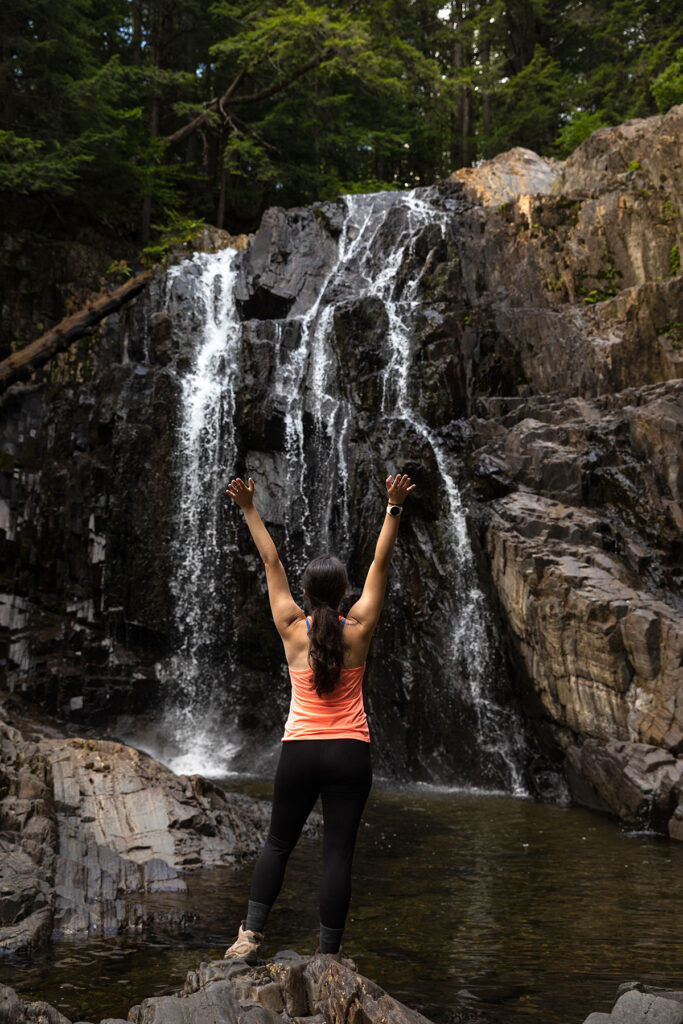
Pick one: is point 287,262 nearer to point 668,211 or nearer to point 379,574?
point 668,211

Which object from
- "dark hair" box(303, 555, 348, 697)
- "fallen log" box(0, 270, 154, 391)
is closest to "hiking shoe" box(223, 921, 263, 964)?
"dark hair" box(303, 555, 348, 697)

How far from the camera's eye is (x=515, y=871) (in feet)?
24.6

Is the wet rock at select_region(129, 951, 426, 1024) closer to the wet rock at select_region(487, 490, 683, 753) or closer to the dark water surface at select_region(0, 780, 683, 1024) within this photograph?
the dark water surface at select_region(0, 780, 683, 1024)

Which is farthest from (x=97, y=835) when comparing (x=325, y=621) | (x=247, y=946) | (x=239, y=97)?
(x=239, y=97)

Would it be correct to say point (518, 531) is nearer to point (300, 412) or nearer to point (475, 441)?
point (475, 441)

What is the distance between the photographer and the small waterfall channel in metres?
13.4

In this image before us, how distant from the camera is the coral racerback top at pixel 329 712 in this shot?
11.3 feet

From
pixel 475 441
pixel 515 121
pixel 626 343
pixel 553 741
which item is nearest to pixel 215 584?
pixel 475 441

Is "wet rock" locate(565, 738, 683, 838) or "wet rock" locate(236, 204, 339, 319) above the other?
"wet rock" locate(236, 204, 339, 319)

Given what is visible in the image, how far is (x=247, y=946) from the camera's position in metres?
3.51

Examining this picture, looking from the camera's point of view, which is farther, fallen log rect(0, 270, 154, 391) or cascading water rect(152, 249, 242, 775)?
fallen log rect(0, 270, 154, 391)

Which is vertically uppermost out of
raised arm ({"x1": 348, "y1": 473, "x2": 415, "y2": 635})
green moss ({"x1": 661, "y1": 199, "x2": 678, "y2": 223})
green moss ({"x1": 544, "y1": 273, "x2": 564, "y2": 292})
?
green moss ({"x1": 661, "y1": 199, "x2": 678, "y2": 223})

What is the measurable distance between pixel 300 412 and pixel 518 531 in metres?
5.29

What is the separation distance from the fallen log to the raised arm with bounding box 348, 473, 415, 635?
1493cm
